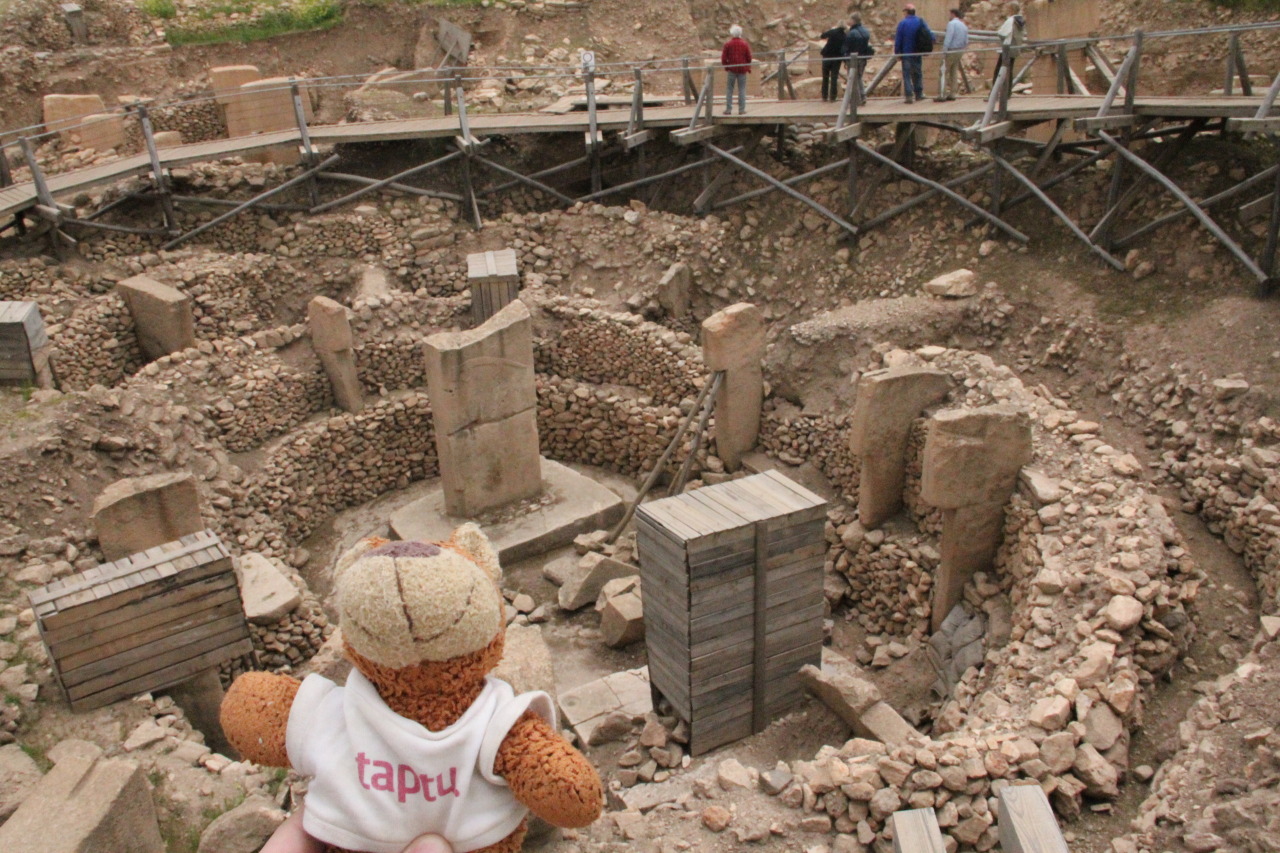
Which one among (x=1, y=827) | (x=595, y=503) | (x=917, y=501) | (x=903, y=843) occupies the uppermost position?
(x=1, y=827)

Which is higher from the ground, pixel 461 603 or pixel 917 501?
pixel 461 603

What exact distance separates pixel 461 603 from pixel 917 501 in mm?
5610

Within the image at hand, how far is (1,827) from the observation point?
4.16 metres

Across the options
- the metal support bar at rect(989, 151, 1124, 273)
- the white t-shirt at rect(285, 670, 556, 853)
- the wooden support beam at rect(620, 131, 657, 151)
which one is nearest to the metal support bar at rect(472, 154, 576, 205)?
the wooden support beam at rect(620, 131, 657, 151)

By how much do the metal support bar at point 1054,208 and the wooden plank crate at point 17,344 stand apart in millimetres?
9569

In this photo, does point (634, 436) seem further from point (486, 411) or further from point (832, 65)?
point (832, 65)

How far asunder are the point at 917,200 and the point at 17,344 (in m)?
9.22

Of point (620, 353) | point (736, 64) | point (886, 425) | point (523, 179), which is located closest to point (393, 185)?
point (523, 179)

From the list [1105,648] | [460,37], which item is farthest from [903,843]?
[460,37]

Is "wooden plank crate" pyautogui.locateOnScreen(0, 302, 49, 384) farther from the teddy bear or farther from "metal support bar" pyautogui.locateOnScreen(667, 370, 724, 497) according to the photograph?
the teddy bear

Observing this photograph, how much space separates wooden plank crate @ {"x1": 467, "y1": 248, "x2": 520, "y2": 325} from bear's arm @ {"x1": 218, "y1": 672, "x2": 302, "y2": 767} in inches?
279

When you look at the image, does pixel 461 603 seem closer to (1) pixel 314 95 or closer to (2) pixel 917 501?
(2) pixel 917 501

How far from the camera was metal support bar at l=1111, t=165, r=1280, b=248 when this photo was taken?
28.7ft

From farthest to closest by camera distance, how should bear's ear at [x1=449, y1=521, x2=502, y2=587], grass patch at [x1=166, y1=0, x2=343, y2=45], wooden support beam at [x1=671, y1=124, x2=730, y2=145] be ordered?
grass patch at [x1=166, y1=0, x2=343, y2=45] < wooden support beam at [x1=671, y1=124, x2=730, y2=145] < bear's ear at [x1=449, y1=521, x2=502, y2=587]
